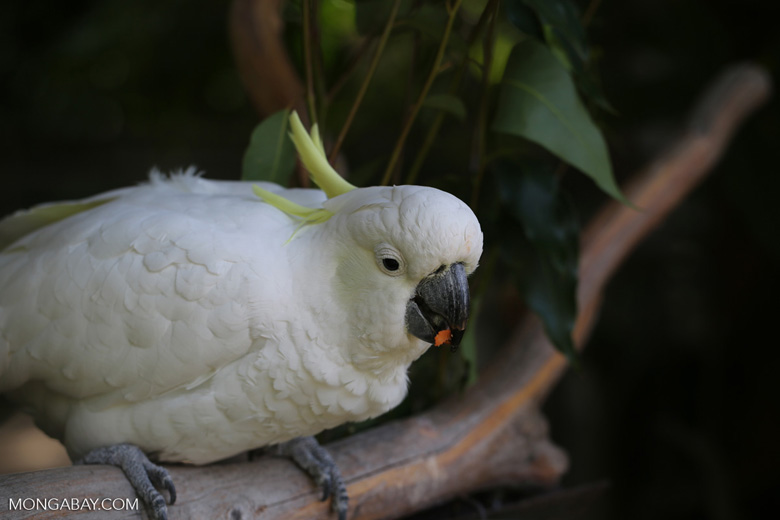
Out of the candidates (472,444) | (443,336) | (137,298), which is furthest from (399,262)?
(472,444)

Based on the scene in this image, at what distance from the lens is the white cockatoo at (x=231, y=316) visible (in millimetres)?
1040

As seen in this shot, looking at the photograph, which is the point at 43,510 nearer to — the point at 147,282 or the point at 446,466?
the point at 147,282

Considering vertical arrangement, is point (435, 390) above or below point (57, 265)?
below

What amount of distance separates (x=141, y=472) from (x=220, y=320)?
321 millimetres

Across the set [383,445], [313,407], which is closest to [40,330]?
[313,407]

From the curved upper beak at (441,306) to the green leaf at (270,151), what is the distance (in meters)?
0.51

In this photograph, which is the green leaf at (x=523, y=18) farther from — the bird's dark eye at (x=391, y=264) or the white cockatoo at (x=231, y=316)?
the bird's dark eye at (x=391, y=264)

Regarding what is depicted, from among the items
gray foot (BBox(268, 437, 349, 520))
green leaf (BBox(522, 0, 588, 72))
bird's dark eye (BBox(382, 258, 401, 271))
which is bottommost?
gray foot (BBox(268, 437, 349, 520))

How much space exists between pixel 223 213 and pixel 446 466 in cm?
81

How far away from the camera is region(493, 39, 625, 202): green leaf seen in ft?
4.25

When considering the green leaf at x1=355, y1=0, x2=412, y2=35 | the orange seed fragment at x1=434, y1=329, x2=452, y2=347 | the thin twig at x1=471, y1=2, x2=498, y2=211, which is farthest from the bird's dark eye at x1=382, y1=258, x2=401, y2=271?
the green leaf at x1=355, y1=0, x2=412, y2=35

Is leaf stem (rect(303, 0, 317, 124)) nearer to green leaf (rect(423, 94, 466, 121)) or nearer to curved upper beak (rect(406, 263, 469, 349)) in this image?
green leaf (rect(423, 94, 466, 121))

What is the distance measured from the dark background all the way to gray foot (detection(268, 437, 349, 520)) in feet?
6.12

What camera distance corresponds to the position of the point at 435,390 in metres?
1.77
